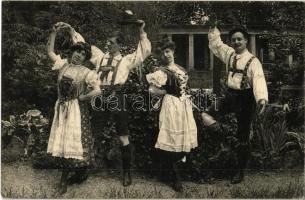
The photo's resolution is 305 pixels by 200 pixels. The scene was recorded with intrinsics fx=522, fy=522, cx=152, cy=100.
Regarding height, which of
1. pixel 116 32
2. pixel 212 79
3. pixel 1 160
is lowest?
pixel 1 160

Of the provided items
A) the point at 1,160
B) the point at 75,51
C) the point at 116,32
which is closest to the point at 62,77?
the point at 75,51

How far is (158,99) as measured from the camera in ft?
17.7

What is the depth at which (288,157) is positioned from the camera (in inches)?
219

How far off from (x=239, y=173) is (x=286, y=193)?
1.73ft

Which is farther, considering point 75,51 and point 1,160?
point 1,160

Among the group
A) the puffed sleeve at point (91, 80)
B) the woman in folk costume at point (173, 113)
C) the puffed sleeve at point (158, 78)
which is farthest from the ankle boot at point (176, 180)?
the puffed sleeve at point (91, 80)

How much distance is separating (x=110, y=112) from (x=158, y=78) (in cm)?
62

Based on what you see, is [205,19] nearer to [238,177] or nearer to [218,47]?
[218,47]

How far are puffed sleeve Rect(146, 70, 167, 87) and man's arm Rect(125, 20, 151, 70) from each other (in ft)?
0.65

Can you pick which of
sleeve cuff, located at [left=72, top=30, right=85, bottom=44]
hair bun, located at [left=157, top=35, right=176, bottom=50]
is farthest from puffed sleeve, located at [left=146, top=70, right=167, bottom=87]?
sleeve cuff, located at [left=72, top=30, right=85, bottom=44]

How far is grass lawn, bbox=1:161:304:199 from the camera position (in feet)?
→ 17.7

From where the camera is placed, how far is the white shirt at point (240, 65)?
208 inches

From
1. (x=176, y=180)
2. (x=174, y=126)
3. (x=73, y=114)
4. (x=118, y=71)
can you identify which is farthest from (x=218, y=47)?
(x=73, y=114)

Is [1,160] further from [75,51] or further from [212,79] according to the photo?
[212,79]
